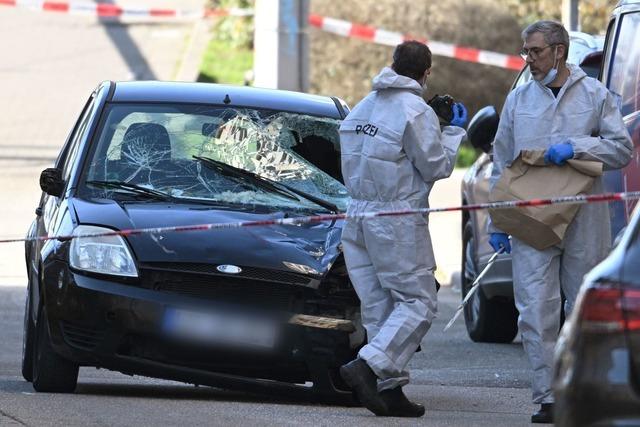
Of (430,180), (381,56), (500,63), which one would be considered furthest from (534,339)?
(381,56)

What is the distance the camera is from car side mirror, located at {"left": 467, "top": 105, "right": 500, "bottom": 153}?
10.1 meters

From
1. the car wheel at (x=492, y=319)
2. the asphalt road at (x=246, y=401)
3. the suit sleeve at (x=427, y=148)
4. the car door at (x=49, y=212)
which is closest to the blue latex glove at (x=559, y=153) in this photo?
the suit sleeve at (x=427, y=148)

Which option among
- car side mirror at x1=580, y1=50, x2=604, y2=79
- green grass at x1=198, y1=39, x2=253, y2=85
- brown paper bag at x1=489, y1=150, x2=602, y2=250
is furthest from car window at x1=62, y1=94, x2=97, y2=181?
green grass at x1=198, y1=39, x2=253, y2=85

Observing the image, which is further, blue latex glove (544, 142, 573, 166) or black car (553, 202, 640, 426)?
blue latex glove (544, 142, 573, 166)

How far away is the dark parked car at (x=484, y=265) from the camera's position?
427 inches

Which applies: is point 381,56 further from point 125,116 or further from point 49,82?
point 125,116

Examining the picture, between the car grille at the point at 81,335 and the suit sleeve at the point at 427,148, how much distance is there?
5.27 ft

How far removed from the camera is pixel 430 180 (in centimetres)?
769

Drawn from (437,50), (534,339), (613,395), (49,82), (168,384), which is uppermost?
(613,395)

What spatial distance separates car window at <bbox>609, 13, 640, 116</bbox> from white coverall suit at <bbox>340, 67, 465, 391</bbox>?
4.90 ft

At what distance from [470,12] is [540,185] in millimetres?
15959

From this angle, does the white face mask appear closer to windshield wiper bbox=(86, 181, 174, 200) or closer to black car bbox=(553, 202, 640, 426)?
windshield wiper bbox=(86, 181, 174, 200)

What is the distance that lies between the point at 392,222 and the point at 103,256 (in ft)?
4.36

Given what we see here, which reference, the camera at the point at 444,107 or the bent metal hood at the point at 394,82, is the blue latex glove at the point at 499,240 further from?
the bent metal hood at the point at 394,82
